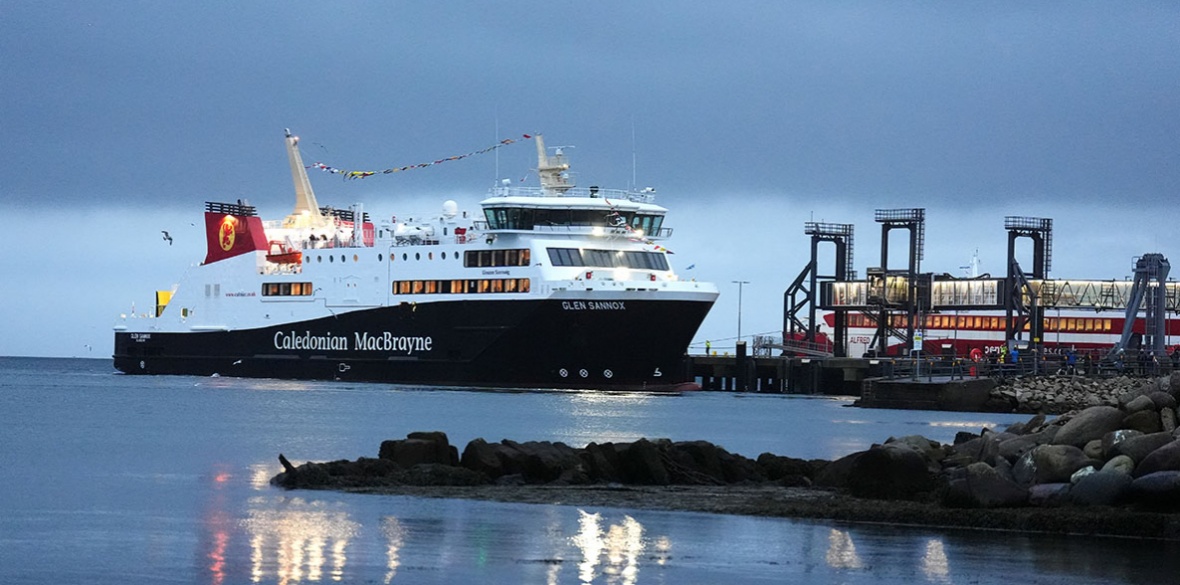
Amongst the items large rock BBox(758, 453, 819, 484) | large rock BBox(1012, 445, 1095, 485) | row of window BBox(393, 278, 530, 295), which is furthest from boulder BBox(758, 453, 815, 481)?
row of window BBox(393, 278, 530, 295)

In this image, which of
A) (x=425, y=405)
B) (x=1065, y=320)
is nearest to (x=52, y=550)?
(x=425, y=405)

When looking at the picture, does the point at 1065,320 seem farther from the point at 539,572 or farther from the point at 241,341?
the point at 539,572

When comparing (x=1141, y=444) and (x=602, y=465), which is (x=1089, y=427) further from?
(x=602, y=465)

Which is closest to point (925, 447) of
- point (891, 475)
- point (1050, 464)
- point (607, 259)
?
point (891, 475)

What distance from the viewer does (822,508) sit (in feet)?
64.6

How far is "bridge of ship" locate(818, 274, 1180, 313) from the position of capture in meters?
64.8

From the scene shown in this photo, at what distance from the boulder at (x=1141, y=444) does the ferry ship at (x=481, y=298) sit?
32439mm

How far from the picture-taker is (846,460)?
72.5 ft

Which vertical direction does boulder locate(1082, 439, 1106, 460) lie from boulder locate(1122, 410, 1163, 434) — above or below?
below

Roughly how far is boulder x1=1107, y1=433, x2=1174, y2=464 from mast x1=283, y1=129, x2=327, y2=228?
4842 centimetres

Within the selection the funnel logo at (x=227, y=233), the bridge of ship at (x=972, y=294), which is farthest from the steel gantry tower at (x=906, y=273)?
the funnel logo at (x=227, y=233)

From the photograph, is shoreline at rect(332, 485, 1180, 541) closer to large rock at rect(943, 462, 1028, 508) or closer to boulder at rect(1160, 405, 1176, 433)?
large rock at rect(943, 462, 1028, 508)

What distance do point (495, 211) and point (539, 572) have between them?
127 ft

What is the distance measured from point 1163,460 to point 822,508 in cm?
369
